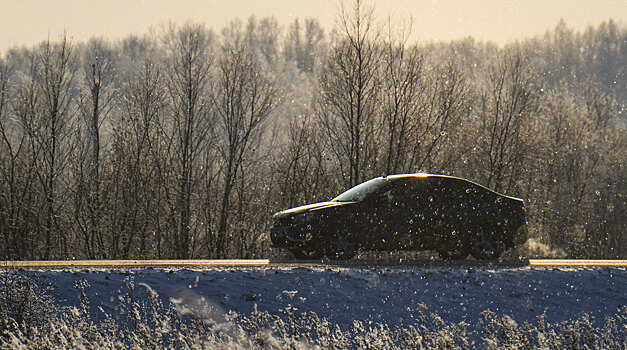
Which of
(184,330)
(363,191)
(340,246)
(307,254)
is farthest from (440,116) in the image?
(184,330)

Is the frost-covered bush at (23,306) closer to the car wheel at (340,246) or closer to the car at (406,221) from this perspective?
the car at (406,221)

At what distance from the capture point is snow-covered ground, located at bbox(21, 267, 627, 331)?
9.45 m

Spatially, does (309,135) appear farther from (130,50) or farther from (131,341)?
(130,50)

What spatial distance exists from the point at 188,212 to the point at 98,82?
9070 millimetres

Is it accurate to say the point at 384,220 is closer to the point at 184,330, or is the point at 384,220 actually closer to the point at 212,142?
the point at 184,330

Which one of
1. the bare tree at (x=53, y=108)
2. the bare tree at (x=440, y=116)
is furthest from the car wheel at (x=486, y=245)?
the bare tree at (x=53, y=108)

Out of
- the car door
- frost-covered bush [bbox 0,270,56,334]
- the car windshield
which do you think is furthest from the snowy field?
the car windshield

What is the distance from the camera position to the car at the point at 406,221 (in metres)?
13.2

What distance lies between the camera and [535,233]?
37.9 meters

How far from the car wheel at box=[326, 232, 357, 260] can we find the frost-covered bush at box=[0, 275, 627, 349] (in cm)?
372

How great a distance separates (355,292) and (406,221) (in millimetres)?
3403

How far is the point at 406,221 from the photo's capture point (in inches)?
529

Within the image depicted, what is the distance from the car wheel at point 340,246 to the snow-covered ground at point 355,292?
1.78 meters

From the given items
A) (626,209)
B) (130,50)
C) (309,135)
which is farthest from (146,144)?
(130,50)
